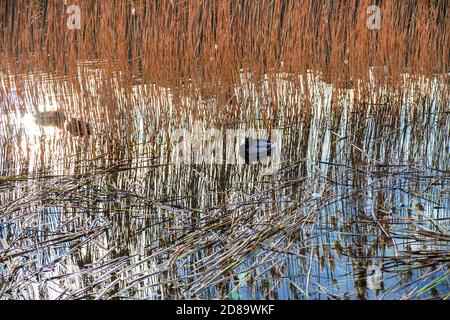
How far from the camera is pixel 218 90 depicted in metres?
2.80

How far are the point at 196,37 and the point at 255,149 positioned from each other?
1.98 feet

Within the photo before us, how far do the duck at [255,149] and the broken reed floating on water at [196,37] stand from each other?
0.88ft

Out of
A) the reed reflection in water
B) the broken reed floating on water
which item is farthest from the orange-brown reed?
the reed reflection in water

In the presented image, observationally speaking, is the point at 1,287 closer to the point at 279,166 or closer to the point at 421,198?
the point at 279,166

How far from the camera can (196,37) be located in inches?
108

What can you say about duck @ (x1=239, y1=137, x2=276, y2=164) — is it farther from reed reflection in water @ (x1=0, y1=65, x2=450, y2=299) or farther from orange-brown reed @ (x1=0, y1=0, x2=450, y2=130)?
orange-brown reed @ (x1=0, y1=0, x2=450, y2=130)

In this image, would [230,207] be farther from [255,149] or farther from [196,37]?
[196,37]

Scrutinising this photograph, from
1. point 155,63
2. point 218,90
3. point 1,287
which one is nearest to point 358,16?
point 218,90

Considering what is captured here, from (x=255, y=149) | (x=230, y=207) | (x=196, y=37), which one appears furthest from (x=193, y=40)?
(x=230, y=207)

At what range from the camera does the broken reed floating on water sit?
270 cm

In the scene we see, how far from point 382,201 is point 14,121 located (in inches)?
72.2

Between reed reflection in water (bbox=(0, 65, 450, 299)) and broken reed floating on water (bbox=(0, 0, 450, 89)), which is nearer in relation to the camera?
Result: reed reflection in water (bbox=(0, 65, 450, 299))

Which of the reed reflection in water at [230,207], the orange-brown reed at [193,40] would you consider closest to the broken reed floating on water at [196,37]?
the orange-brown reed at [193,40]

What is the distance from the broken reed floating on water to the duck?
27 cm
